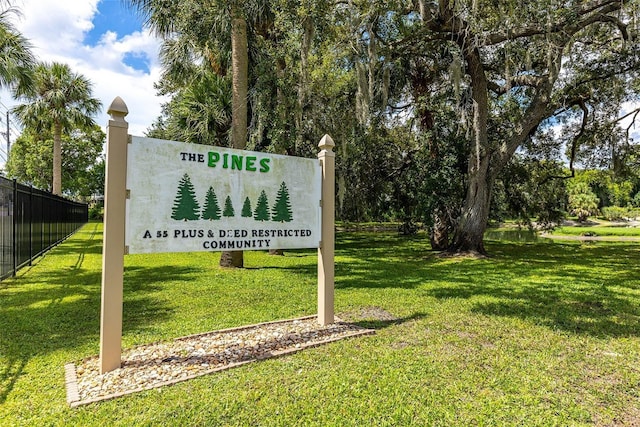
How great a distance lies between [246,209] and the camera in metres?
3.78

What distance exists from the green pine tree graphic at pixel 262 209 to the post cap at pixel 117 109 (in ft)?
4.74

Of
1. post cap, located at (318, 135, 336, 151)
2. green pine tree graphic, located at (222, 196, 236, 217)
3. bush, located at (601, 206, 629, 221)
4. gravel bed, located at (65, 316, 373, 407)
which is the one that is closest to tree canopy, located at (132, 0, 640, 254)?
post cap, located at (318, 135, 336, 151)

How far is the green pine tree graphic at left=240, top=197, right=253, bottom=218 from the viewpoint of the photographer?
148 inches

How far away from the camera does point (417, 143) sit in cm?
1288

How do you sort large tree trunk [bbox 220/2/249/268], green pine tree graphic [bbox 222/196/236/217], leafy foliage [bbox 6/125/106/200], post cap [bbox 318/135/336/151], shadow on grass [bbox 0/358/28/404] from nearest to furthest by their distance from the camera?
shadow on grass [bbox 0/358/28/404]
green pine tree graphic [bbox 222/196/236/217]
post cap [bbox 318/135/336/151]
large tree trunk [bbox 220/2/249/268]
leafy foliage [bbox 6/125/106/200]

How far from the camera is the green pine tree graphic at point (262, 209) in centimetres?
385

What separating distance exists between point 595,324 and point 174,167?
16.1 feet

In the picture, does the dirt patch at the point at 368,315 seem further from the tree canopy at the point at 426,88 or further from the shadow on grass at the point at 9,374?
the tree canopy at the point at 426,88

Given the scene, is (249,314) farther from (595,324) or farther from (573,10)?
(573,10)

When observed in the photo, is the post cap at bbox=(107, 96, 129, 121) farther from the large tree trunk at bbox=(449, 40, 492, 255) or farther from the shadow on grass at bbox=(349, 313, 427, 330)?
the large tree trunk at bbox=(449, 40, 492, 255)

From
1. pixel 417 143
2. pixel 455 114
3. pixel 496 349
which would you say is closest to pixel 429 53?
pixel 455 114

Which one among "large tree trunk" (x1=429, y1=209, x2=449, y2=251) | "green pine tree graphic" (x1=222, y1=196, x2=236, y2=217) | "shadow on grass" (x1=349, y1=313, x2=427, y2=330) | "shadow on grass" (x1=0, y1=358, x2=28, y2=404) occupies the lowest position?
"shadow on grass" (x1=0, y1=358, x2=28, y2=404)

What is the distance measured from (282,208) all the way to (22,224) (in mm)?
6731

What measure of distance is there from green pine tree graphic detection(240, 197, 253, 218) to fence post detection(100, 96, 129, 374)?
110cm
